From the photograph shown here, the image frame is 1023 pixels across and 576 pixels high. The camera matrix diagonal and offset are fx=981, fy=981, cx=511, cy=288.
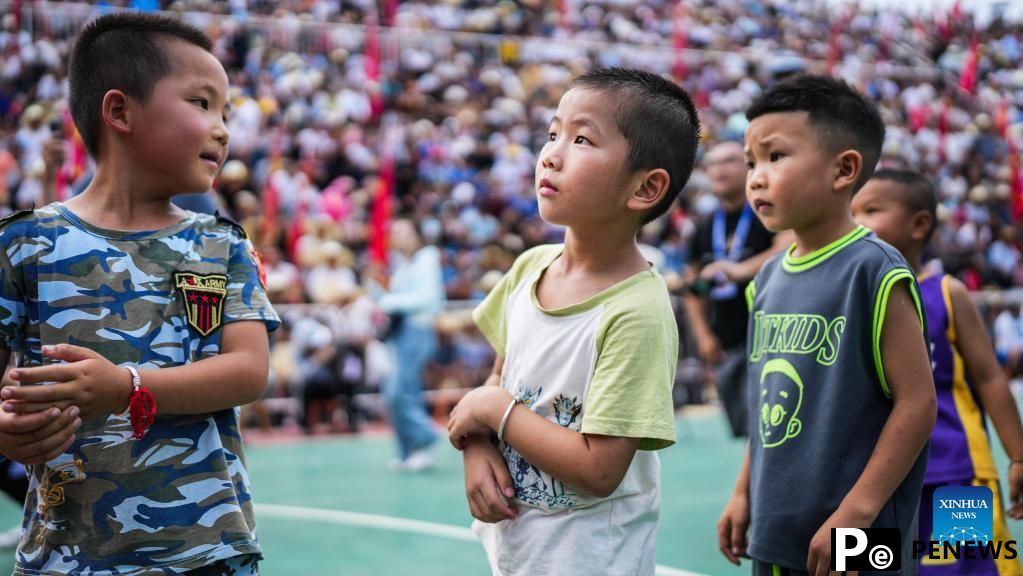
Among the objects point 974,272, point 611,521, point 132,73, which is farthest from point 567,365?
point 974,272

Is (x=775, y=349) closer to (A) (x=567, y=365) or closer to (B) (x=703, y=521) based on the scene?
(A) (x=567, y=365)

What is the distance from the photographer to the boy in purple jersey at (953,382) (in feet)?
8.82

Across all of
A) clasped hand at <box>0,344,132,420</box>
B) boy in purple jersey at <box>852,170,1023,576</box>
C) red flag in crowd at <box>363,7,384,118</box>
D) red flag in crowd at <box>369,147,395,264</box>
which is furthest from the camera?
red flag in crowd at <box>363,7,384,118</box>

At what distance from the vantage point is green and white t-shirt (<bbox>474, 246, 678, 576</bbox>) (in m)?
1.68

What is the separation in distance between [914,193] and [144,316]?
84.8 inches

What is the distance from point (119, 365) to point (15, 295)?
8.8 inches

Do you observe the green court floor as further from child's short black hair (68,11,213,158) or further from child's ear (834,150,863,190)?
child's short black hair (68,11,213,158)

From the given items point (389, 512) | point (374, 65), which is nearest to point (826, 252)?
point (389, 512)

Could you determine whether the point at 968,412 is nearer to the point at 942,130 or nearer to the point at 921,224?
the point at 921,224

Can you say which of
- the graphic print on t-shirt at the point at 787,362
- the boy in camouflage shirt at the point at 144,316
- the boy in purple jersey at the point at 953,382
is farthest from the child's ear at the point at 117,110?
the boy in purple jersey at the point at 953,382

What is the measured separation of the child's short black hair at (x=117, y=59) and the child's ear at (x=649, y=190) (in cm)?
88

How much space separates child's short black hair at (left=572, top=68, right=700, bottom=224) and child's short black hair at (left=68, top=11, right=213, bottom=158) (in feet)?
2.54

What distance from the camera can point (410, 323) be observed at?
23.8 ft

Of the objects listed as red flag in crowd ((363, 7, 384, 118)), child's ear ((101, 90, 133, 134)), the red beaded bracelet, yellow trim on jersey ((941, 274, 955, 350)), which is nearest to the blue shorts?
the red beaded bracelet
